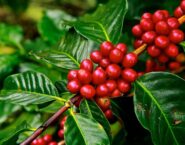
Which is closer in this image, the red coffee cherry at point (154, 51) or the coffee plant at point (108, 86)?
the coffee plant at point (108, 86)

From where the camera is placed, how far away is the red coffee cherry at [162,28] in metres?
1.08

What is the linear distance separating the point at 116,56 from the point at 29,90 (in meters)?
0.29

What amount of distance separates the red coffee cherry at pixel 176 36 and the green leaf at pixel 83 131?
347 mm

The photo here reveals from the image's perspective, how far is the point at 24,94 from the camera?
3.67 ft

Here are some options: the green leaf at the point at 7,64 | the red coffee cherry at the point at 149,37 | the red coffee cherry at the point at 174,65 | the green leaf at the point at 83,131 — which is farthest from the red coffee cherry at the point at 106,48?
the green leaf at the point at 7,64

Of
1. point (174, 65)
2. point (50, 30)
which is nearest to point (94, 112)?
point (174, 65)

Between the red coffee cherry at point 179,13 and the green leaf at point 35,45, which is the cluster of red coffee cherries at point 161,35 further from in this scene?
the green leaf at point 35,45

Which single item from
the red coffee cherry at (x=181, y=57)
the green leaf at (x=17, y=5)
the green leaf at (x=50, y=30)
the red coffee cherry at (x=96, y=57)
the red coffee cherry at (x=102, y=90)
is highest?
the green leaf at (x=17, y=5)

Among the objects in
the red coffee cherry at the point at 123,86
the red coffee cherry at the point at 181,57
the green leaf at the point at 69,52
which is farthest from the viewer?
the red coffee cherry at the point at 181,57

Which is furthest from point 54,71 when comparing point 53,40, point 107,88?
point 107,88

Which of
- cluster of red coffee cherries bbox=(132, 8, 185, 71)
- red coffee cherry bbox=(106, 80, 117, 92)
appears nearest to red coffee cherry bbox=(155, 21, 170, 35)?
cluster of red coffee cherries bbox=(132, 8, 185, 71)

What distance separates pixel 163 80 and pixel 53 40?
990 mm

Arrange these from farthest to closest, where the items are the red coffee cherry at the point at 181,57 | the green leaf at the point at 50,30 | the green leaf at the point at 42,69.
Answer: the green leaf at the point at 50,30 → the green leaf at the point at 42,69 → the red coffee cherry at the point at 181,57

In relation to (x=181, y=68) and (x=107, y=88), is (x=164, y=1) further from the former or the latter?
(x=107, y=88)
